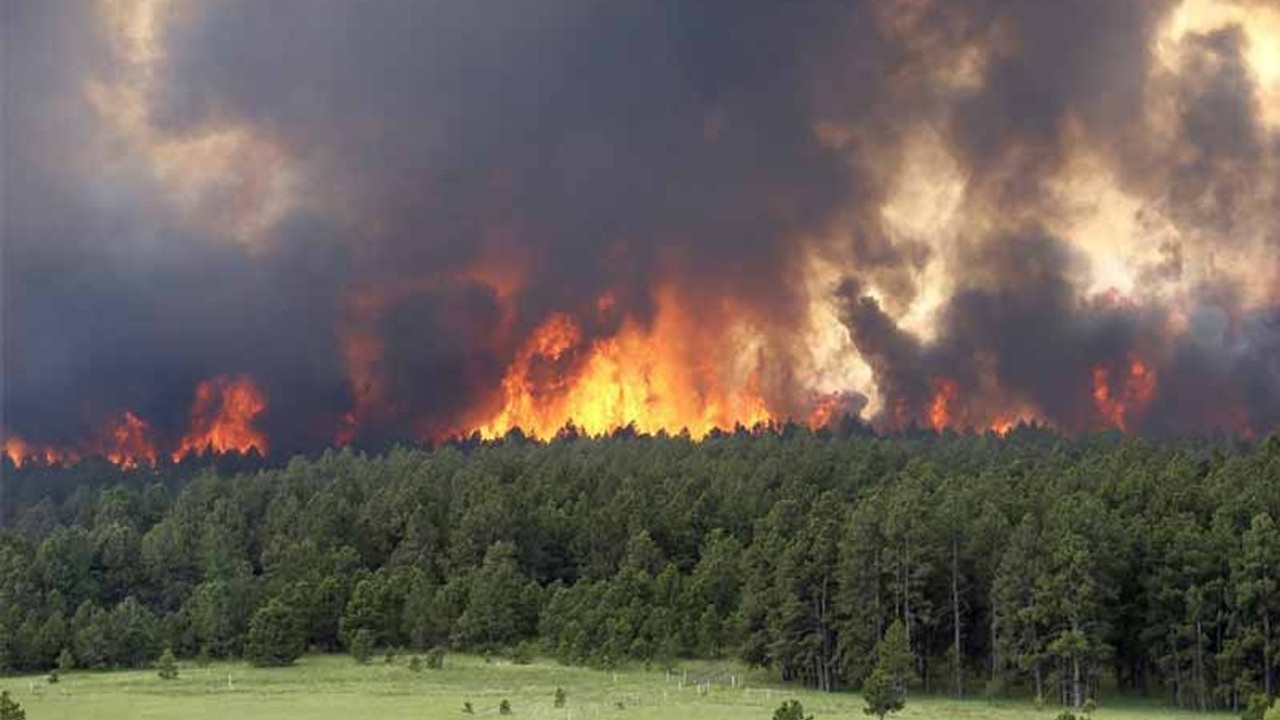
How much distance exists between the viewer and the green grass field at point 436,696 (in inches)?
3967

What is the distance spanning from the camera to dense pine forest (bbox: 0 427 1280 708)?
124938 millimetres

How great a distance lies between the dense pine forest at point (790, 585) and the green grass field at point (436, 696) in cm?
637

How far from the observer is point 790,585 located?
138125mm

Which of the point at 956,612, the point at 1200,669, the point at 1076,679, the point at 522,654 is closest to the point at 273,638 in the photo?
the point at 522,654

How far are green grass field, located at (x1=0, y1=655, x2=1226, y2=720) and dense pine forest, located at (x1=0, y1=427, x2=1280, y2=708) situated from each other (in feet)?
20.9

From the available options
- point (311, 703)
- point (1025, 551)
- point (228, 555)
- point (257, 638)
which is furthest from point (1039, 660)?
point (228, 555)

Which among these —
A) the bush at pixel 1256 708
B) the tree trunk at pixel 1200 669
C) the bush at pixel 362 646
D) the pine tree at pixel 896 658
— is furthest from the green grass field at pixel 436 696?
the bush at pixel 1256 708

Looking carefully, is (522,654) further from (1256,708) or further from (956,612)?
(1256,708)

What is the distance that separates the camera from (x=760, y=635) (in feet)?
448

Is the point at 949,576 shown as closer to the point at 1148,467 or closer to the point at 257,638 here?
the point at 1148,467

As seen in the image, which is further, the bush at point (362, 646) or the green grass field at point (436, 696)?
the bush at point (362, 646)

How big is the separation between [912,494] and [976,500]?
48.6 feet

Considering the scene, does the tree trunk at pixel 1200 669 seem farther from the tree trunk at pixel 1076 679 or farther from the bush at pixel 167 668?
the bush at pixel 167 668

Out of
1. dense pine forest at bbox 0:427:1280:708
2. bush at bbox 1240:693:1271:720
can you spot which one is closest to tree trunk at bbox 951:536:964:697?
dense pine forest at bbox 0:427:1280:708
